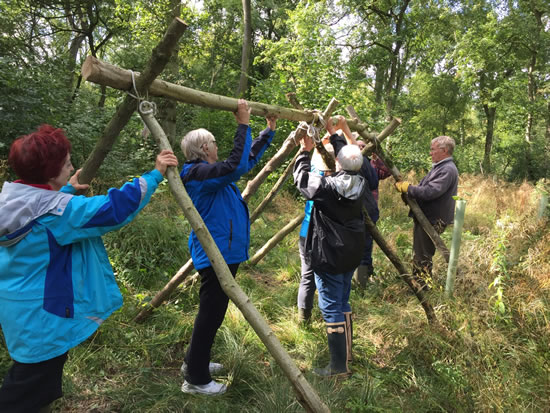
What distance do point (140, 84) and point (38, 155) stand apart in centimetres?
A: 77

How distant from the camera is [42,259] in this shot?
1556mm

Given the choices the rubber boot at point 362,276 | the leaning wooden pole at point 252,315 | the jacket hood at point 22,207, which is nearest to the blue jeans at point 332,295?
the leaning wooden pole at point 252,315

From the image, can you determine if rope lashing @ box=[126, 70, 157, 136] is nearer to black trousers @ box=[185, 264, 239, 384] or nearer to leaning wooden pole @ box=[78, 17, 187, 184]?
leaning wooden pole @ box=[78, 17, 187, 184]

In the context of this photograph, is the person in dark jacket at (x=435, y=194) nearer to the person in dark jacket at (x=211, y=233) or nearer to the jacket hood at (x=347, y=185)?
the jacket hood at (x=347, y=185)

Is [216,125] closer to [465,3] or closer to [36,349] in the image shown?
[36,349]

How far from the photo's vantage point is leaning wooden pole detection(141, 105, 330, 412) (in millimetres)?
1882

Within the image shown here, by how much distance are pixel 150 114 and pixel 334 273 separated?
185 cm

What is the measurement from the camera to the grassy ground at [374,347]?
237 cm

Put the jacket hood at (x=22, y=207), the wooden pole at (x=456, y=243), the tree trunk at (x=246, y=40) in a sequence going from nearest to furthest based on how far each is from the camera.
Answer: the jacket hood at (x=22, y=207)
the wooden pole at (x=456, y=243)
the tree trunk at (x=246, y=40)

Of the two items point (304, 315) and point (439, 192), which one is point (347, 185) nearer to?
point (304, 315)

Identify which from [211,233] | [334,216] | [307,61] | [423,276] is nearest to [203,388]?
[211,233]

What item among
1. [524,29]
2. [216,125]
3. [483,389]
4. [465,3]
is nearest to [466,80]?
[524,29]

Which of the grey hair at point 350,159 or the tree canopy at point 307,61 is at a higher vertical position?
the tree canopy at point 307,61

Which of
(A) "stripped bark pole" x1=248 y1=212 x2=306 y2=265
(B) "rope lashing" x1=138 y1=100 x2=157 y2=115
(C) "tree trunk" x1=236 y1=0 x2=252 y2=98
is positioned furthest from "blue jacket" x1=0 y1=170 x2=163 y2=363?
(C) "tree trunk" x1=236 y1=0 x2=252 y2=98
